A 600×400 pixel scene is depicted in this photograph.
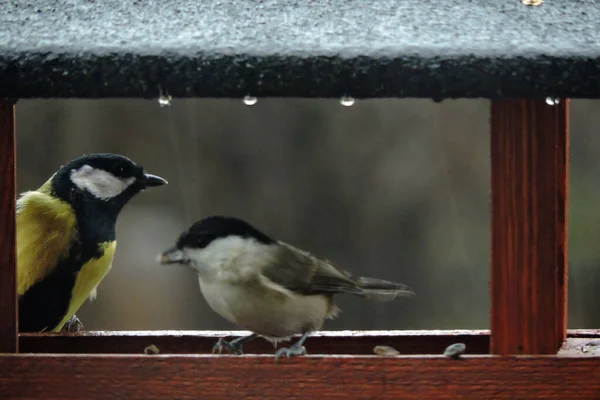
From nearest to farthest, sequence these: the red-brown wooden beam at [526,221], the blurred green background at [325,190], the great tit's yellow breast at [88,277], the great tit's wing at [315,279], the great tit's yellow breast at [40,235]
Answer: the red-brown wooden beam at [526,221] < the great tit's wing at [315,279] < the great tit's yellow breast at [40,235] < the great tit's yellow breast at [88,277] < the blurred green background at [325,190]

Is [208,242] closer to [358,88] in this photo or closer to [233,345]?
[233,345]

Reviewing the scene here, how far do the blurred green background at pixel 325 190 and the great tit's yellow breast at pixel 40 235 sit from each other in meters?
3.19

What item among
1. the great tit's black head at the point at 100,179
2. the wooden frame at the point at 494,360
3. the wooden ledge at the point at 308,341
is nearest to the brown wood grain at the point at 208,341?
the wooden ledge at the point at 308,341

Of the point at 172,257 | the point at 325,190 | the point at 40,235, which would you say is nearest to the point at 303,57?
the point at 172,257

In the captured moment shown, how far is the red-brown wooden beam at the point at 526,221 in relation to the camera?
210 cm

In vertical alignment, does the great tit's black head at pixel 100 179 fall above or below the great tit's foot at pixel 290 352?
above

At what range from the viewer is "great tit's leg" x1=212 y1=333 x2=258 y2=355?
93.7 inches

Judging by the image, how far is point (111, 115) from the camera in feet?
20.4

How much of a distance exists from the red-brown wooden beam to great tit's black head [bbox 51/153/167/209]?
3.85ft

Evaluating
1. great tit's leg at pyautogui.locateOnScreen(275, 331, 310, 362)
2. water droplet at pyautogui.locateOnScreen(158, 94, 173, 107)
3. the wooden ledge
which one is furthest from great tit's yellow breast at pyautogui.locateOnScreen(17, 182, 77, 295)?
water droplet at pyautogui.locateOnScreen(158, 94, 173, 107)

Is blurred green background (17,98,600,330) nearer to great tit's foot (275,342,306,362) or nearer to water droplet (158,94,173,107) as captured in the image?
great tit's foot (275,342,306,362)

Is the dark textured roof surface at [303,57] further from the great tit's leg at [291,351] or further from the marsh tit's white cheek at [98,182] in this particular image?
the marsh tit's white cheek at [98,182]

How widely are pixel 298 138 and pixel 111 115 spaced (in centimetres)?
109

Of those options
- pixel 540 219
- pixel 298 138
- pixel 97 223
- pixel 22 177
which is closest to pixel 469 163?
pixel 298 138
